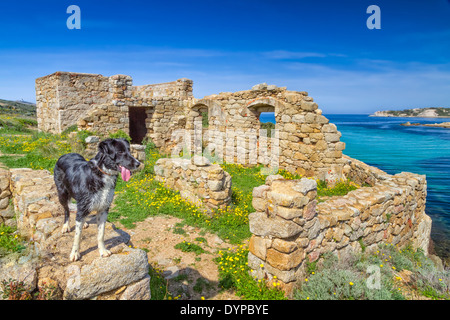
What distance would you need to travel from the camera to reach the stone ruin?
3.55 meters

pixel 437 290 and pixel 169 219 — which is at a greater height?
pixel 169 219

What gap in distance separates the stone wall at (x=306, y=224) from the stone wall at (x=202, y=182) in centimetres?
198

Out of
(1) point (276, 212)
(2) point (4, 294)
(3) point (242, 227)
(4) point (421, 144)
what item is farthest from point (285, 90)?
(4) point (421, 144)

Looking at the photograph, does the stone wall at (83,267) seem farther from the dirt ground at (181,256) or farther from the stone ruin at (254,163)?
the dirt ground at (181,256)

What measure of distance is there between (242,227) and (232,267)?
4.91 ft

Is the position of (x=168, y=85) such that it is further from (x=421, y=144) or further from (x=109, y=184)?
(x=421, y=144)

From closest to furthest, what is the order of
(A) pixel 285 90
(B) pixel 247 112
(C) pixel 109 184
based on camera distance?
(C) pixel 109 184 < (A) pixel 285 90 < (B) pixel 247 112

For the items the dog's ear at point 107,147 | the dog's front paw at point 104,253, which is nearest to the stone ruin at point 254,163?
the dog's front paw at point 104,253

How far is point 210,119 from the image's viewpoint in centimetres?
1296

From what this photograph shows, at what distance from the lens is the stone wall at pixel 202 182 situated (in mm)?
6102

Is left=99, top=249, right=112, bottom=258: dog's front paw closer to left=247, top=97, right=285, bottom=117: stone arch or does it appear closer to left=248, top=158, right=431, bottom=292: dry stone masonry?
left=248, top=158, right=431, bottom=292: dry stone masonry

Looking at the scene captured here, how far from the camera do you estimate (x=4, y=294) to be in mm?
1974

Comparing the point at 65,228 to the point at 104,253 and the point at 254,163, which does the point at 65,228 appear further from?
the point at 254,163
